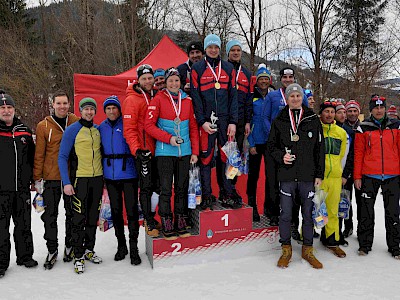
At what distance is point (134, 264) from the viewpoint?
13.5 ft

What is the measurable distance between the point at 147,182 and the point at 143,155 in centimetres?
42

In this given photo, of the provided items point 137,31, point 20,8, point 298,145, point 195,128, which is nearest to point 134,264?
point 195,128

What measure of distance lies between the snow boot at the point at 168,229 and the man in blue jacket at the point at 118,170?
1.14 feet

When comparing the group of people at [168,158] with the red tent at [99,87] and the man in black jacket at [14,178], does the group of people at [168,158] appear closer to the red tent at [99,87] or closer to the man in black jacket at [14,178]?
the man in black jacket at [14,178]

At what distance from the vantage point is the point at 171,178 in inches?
156

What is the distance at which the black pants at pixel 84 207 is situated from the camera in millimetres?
3918

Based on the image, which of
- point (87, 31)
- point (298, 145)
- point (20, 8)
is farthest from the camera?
point (20, 8)

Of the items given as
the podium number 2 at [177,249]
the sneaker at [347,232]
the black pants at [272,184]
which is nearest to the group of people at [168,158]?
the podium number 2 at [177,249]

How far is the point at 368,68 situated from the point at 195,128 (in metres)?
16.7

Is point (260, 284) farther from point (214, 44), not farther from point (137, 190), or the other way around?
point (214, 44)

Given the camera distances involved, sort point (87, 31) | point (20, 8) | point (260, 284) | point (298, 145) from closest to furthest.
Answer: point (260, 284), point (298, 145), point (87, 31), point (20, 8)

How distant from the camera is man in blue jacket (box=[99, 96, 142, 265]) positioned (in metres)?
3.98

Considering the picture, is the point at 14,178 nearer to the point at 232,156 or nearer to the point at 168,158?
the point at 168,158

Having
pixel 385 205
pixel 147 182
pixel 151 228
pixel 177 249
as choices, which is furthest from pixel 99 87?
pixel 385 205
